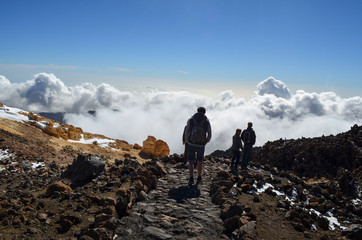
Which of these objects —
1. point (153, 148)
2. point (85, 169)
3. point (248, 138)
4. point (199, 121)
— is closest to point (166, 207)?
point (199, 121)

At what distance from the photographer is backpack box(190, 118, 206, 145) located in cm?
816

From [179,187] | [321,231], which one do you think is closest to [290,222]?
[321,231]

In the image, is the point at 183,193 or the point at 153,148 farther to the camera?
the point at 153,148

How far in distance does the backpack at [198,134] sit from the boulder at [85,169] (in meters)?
3.76

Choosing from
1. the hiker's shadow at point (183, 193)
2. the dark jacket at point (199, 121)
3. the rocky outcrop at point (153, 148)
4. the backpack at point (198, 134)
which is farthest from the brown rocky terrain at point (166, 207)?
the rocky outcrop at point (153, 148)

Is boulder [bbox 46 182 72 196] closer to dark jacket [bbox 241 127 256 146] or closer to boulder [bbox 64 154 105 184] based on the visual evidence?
boulder [bbox 64 154 105 184]

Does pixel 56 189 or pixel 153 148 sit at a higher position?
pixel 56 189

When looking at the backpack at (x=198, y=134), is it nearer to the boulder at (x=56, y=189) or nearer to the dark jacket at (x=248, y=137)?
the boulder at (x=56, y=189)

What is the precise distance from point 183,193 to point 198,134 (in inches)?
76.0

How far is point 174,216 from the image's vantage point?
604 cm

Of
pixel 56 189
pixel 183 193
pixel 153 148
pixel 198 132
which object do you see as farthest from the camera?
pixel 153 148

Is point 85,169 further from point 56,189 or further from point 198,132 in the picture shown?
point 198,132

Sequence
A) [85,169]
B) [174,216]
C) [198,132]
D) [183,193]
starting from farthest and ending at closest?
[85,169]
[198,132]
[183,193]
[174,216]

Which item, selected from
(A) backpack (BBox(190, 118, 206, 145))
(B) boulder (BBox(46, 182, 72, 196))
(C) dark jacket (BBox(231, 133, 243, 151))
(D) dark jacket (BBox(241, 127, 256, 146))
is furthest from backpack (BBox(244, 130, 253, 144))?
(B) boulder (BBox(46, 182, 72, 196))
